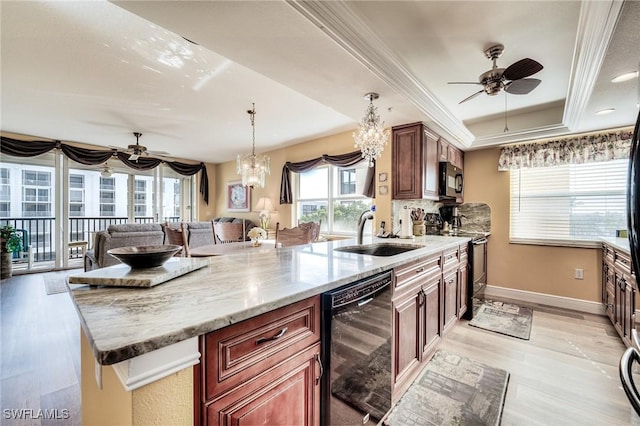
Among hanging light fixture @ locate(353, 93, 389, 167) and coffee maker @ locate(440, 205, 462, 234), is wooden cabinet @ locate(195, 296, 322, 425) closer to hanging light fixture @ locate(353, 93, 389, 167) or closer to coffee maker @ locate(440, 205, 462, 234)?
hanging light fixture @ locate(353, 93, 389, 167)

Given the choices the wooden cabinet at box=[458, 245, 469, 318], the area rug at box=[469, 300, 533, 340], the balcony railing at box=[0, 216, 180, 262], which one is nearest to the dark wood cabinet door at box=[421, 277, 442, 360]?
the wooden cabinet at box=[458, 245, 469, 318]

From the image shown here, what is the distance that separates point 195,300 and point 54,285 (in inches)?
205

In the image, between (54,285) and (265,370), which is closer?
(265,370)

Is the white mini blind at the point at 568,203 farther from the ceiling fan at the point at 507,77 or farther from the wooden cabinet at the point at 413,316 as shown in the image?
the wooden cabinet at the point at 413,316

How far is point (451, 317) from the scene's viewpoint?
2650mm

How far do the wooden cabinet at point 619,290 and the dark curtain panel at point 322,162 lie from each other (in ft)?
8.47

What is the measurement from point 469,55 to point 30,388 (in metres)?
4.20

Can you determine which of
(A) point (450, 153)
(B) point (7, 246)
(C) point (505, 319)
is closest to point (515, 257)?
(C) point (505, 319)

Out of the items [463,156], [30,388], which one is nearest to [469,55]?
[463,156]

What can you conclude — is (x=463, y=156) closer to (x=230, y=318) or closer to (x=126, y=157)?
(x=230, y=318)

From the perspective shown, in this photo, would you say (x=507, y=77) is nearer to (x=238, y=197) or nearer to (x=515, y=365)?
(x=515, y=365)

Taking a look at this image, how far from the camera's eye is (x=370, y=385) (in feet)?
4.61

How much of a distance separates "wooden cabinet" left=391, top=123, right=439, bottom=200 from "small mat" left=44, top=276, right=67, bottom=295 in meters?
5.09

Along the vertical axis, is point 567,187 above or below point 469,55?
below
